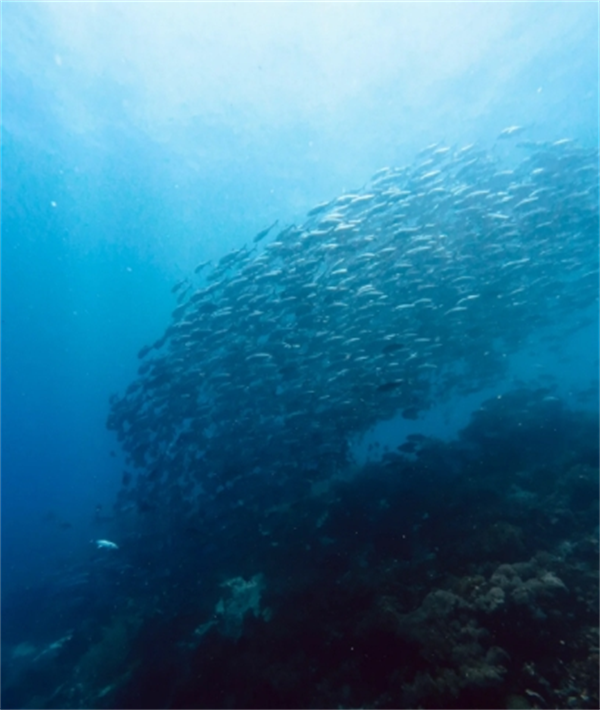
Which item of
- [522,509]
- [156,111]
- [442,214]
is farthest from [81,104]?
[522,509]

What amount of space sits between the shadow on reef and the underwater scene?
0.06 metres

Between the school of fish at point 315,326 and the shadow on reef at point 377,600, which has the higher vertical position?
the school of fish at point 315,326

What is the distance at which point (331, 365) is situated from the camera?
12.8 m

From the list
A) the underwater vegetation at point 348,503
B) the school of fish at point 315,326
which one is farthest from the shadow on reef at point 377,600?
the school of fish at point 315,326

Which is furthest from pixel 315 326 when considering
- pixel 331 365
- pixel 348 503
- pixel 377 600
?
pixel 377 600

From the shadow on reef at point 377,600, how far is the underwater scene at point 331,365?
0.18ft

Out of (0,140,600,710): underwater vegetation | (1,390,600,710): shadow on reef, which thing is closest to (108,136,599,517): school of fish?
(0,140,600,710): underwater vegetation

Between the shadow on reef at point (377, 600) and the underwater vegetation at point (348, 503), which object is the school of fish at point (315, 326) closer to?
the underwater vegetation at point (348, 503)

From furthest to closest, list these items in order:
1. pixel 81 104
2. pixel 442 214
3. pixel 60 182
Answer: pixel 60 182
pixel 81 104
pixel 442 214

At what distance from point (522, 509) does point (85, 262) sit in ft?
138

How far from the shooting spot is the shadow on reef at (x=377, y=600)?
6.06 m

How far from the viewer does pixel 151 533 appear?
16703 millimetres

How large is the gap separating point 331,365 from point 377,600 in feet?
21.1

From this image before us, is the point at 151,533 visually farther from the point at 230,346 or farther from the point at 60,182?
the point at 60,182
